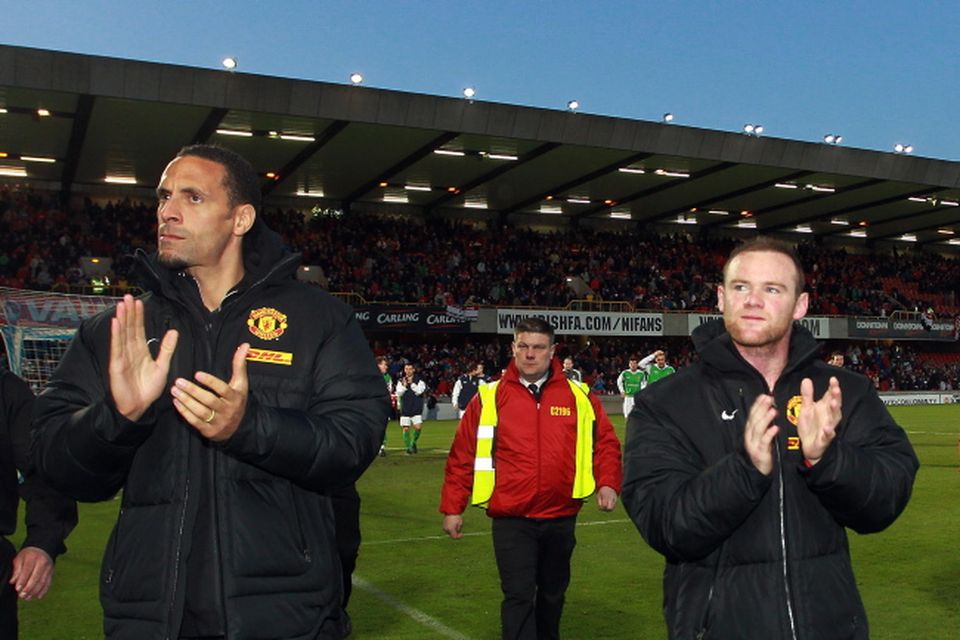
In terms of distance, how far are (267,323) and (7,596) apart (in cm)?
146

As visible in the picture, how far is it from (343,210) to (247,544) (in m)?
43.6

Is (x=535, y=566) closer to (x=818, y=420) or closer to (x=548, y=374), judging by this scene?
(x=548, y=374)

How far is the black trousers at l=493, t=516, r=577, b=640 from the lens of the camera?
5844 millimetres

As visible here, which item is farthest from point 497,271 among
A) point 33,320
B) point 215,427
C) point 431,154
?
point 215,427

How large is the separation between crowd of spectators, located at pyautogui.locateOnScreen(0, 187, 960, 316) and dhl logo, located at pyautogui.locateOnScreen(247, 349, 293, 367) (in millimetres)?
32686

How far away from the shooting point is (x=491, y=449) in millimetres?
6289

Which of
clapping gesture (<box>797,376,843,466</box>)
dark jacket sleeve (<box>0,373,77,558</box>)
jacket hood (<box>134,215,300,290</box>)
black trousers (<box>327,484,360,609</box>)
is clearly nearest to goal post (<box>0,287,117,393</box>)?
black trousers (<box>327,484,360,609</box>)

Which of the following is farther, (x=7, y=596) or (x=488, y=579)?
(x=488, y=579)

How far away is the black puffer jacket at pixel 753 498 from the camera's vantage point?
296 cm

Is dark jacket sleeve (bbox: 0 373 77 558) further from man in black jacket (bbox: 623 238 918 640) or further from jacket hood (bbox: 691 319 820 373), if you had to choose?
jacket hood (bbox: 691 319 820 373)

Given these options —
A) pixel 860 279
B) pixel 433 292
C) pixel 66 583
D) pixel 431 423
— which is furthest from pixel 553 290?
pixel 66 583

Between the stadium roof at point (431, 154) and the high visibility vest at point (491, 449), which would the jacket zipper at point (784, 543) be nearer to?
the high visibility vest at point (491, 449)

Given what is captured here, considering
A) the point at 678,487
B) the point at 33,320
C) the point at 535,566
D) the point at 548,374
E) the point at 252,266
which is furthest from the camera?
the point at 33,320

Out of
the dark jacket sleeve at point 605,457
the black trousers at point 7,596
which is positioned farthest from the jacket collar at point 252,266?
the dark jacket sleeve at point 605,457
